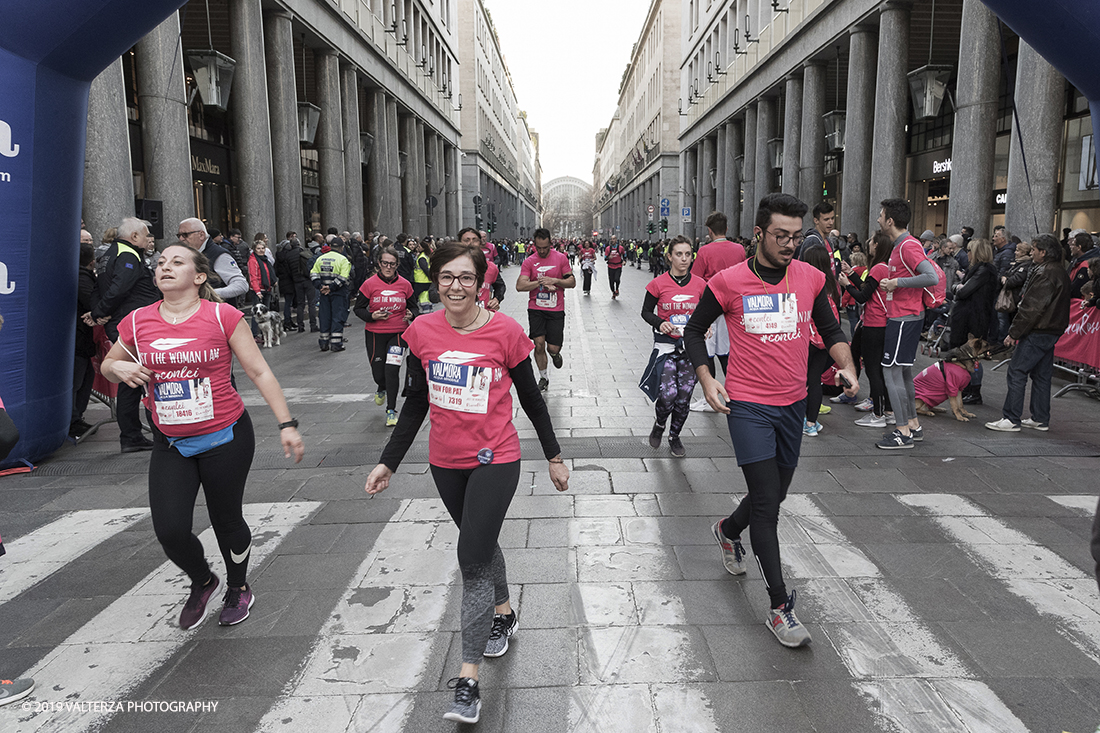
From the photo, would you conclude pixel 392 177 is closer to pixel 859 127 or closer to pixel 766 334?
pixel 859 127

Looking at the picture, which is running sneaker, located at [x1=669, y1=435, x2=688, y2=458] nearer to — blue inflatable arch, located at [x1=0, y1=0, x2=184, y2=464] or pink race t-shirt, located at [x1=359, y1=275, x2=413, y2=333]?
pink race t-shirt, located at [x1=359, y1=275, x2=413, y2=333]

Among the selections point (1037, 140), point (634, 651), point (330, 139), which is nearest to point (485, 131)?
point (330, 139)

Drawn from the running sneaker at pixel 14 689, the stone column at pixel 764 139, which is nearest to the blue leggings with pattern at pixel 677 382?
the running sneaker at pixel 14 689

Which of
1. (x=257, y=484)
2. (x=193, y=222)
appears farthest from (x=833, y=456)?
(x=193, y=222)

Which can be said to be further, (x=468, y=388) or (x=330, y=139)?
(x=330, y=139)

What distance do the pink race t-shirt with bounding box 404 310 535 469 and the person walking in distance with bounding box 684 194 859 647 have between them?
1062 millimetres

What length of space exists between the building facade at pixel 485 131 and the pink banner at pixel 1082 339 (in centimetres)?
4022

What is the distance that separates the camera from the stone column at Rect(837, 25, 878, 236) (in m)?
21.0

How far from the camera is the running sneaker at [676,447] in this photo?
6.90 meters

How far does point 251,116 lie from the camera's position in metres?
17.6

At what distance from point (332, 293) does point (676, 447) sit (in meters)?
8.76

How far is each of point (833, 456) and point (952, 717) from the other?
13.3ft

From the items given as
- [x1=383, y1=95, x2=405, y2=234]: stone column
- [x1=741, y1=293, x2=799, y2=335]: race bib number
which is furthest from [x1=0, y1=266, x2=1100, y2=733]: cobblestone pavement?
[x1=383, y1=95, x2=405, y2=234]: stone column

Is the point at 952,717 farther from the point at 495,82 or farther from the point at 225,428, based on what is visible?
the point at 495,82
